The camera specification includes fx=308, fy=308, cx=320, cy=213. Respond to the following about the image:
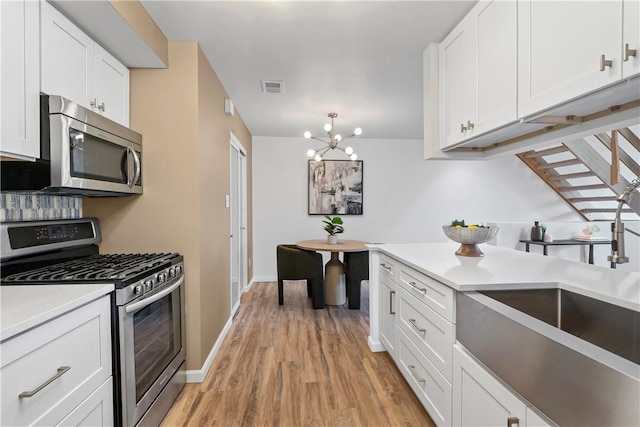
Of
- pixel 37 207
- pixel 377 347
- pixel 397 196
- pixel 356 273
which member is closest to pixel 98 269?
pixel 37 207

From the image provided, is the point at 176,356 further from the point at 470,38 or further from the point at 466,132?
the point at 470,38

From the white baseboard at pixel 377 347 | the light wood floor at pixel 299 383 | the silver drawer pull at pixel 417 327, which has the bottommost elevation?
the light wood floor at pixel 299 383

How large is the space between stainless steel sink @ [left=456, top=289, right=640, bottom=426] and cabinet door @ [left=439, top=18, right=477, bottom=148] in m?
1.04

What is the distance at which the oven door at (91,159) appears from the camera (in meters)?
1.38

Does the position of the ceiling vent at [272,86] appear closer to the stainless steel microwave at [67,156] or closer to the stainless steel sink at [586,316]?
the stainless steel microwave at [67,156]

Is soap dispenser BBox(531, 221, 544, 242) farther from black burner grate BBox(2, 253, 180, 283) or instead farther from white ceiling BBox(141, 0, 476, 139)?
black burner grate BBox(2, 253, 180, 283)

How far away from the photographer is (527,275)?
1.44 metres

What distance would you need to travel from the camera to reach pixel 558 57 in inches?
48.8

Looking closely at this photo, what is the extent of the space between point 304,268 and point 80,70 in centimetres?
269

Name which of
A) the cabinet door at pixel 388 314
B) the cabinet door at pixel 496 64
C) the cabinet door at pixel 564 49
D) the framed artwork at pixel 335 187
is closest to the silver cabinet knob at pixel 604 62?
the cabinet door at pixel 564 49

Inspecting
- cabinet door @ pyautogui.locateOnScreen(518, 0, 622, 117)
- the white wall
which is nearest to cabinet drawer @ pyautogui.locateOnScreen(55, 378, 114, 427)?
cabinet door @ pyautogui.locateOnScreen(518, 0, 622, 117)

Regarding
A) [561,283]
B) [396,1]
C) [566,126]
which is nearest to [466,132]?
[566,126]

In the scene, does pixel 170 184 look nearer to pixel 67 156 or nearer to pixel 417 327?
pixel 67 156

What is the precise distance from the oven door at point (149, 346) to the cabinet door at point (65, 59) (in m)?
1.08
